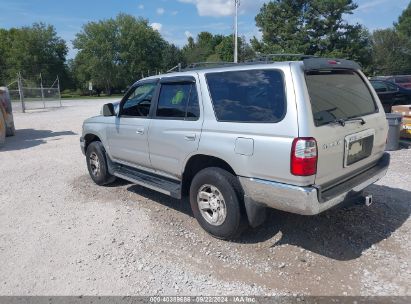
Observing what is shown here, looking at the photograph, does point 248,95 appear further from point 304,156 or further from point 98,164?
point 98,164

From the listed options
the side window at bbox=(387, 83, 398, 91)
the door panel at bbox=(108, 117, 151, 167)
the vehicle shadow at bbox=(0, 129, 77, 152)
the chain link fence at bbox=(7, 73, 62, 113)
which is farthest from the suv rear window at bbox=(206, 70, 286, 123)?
the chain link fence at bbox=(7, 73, 62, 113)

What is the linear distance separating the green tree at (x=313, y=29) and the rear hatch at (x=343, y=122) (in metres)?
40.9

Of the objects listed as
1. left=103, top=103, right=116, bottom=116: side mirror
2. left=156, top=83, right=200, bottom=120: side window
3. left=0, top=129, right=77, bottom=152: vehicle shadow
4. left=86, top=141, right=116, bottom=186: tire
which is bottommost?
left=0, top=129, right=77, bottom=152: vehicle shadow

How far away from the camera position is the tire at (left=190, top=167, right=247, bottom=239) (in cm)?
384

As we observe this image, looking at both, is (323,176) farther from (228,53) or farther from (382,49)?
(228,53)

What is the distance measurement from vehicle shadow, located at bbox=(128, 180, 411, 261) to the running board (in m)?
0.57

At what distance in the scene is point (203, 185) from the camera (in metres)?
4.15

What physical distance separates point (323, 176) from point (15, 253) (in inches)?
137

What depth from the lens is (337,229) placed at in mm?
4328

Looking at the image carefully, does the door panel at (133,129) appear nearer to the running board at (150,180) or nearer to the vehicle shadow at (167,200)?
the running board at (150,180)

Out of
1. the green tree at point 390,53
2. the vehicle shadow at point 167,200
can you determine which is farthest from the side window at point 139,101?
the green tree at point 390,53

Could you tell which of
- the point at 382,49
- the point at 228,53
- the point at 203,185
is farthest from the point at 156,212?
the point at 228,53

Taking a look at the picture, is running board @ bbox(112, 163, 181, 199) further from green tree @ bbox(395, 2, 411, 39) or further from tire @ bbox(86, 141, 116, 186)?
green tree @ bbox(395, 2, 411, 39)

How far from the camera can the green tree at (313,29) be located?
142 feet
